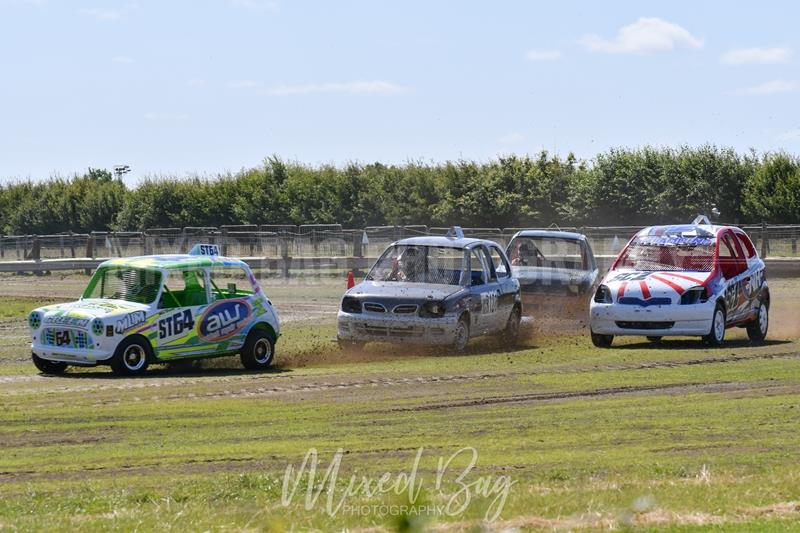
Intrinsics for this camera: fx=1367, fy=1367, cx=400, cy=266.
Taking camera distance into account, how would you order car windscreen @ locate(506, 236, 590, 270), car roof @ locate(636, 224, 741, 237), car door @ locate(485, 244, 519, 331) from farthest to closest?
car windscreen @ locate(506, 236, 590, 270) < car door @ locate(485, 244, 519, 331) < car roof @ locate(636, 224, 741, 237)

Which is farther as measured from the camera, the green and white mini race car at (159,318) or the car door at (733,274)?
the car door at (733,274)

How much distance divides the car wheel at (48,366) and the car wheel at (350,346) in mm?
4121

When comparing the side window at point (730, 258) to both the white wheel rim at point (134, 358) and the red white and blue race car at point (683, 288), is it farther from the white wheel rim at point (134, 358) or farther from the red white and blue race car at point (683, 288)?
the white wheel rim at point (134, 358)

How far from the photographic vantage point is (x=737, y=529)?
279 inches

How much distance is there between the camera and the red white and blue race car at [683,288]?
63.3 feet

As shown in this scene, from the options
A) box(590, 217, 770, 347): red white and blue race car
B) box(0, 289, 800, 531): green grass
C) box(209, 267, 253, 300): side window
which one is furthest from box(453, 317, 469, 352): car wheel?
box(209, 267, 253, 300): side window

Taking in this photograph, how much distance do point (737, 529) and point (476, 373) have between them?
30.3 ft

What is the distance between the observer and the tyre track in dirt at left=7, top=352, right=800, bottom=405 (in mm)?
14664

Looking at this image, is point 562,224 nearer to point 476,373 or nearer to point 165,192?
point 165,192

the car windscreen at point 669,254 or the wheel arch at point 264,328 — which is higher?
A: the car windscreen at point 669,254

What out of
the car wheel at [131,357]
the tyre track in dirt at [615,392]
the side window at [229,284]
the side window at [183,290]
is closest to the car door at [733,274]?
the tyre track in dirt at [615,392]

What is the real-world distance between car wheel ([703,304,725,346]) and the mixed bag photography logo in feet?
33.5

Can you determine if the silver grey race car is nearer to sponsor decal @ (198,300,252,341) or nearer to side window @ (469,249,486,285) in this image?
side window @ (469,249,486,285)

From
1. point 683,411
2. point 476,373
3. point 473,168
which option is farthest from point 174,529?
point 473,168
